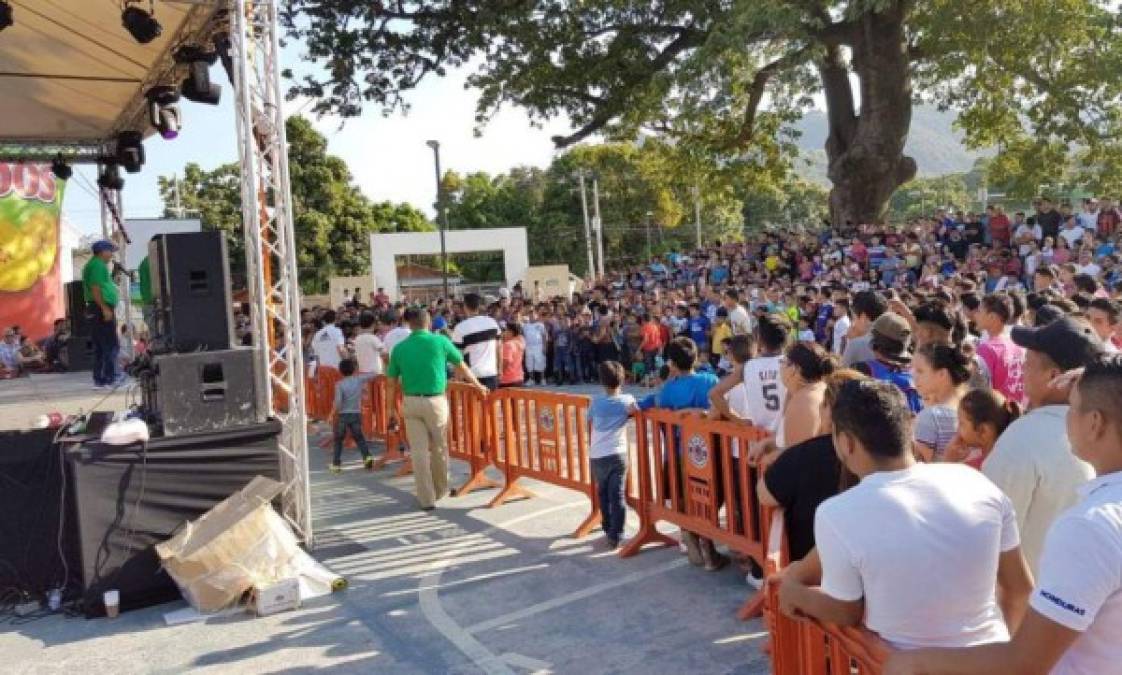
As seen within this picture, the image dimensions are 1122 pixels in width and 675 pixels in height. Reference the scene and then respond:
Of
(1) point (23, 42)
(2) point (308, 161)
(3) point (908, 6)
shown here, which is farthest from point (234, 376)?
(2) point (308, 161)

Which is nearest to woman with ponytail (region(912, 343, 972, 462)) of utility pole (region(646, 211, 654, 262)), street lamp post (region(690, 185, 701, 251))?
street lamp post (region(690, 185, 701, 251))

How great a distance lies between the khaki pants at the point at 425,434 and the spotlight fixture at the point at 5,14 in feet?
15.8

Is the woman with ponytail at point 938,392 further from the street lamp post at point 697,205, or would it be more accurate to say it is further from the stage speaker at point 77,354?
the stage speaker at point 77,354

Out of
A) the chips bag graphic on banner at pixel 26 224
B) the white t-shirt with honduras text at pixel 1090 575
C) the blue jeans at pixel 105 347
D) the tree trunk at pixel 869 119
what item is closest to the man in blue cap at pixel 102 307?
the blue jeans at pixel 105 347

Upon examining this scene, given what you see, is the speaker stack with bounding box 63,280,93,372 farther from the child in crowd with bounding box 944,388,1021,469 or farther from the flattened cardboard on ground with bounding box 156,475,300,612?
the child in crowd with bounding box 944,388,1021,469

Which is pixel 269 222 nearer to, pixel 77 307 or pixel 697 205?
pixel 77 307

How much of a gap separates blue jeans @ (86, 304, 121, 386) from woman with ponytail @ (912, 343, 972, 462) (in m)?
12.3

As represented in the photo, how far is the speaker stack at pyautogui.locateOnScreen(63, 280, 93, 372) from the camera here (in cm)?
2072

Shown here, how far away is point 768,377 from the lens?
18.7 ft

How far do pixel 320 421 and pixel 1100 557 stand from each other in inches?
544

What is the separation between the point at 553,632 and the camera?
17.4 feet

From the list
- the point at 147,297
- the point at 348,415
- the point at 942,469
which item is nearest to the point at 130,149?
the point at 147,297

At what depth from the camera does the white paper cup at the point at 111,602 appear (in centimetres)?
612

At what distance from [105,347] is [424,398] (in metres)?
8.12
